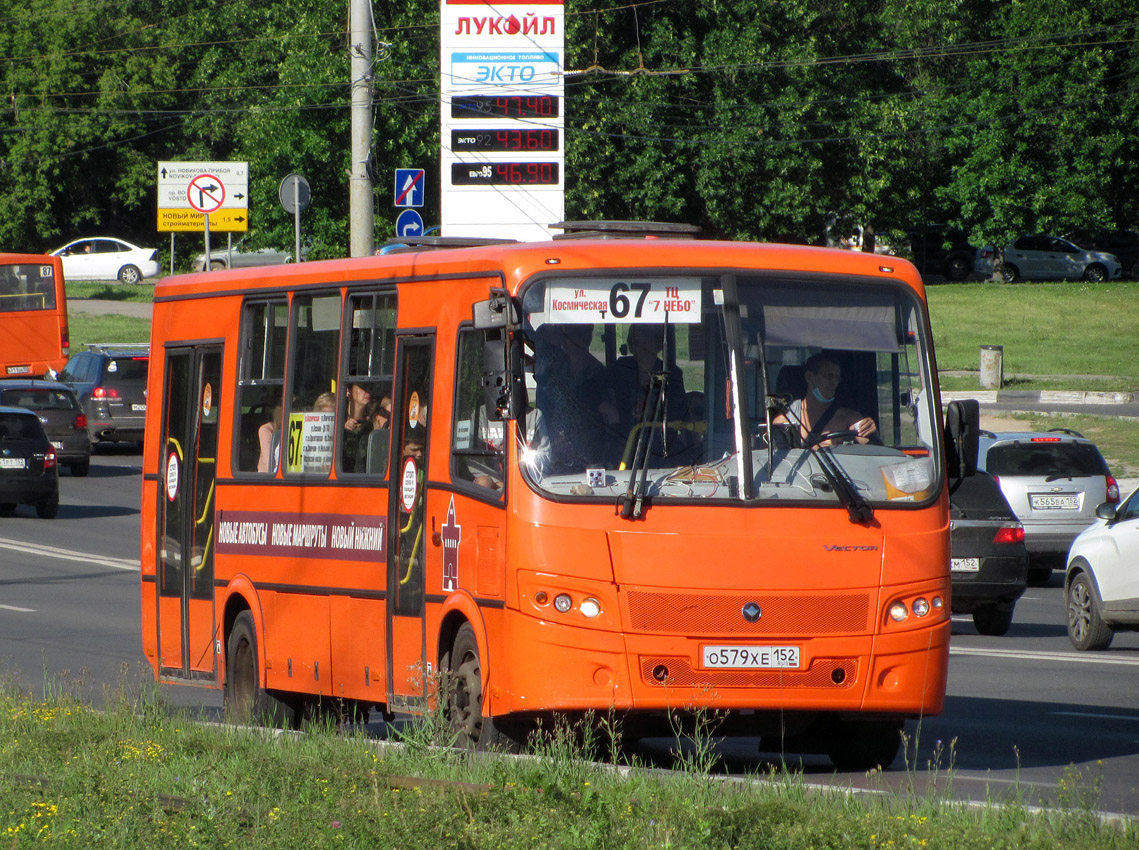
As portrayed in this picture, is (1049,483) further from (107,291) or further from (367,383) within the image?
(107,291)

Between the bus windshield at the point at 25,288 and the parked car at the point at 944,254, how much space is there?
33.9 m

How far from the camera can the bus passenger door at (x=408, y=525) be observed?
359 inches

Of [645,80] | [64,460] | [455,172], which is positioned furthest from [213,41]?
[455,172]

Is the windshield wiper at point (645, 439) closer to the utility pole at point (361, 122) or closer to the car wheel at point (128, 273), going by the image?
the utility pole at point (361, 122)

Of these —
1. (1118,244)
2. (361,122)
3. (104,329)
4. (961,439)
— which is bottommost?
(961,439)

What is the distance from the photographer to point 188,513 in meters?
11.7

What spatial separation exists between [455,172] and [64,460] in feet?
36.8

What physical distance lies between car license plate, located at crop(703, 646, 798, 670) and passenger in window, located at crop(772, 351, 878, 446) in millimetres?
1009

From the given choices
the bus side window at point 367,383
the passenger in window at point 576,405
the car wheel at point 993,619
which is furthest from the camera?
the car wheel at point 993,619

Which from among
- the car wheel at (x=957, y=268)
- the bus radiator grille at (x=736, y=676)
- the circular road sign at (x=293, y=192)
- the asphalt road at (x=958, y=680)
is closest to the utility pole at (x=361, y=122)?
the circular road sign at (x=293, y=192)

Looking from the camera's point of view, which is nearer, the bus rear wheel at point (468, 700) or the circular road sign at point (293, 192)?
the bus rear wheel at point (468, 700)

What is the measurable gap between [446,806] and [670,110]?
152 feet

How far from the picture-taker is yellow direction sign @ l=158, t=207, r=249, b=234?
42.4m

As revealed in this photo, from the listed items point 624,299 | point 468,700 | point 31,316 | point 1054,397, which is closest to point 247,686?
point 468,700
